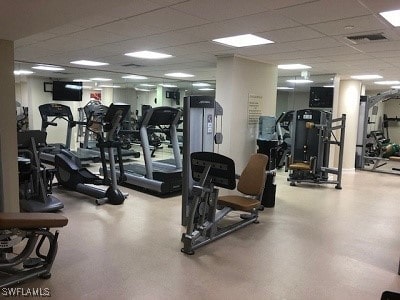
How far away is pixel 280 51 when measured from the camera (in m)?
4.71

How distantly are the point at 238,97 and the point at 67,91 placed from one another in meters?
6.08

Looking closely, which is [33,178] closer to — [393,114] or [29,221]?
[29,221]

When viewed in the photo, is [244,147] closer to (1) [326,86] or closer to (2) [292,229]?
(2) [292,229]

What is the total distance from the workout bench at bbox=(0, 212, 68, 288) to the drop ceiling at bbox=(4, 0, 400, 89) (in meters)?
1.47

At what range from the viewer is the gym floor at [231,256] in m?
2.62

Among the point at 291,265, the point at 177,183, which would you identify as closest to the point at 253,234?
the point at 291,265

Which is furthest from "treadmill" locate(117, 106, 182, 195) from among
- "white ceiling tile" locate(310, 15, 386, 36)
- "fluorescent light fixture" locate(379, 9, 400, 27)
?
"fluorescent light fixture" locate(379, 9, 400, 27)

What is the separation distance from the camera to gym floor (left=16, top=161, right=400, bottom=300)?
2623 millimetres

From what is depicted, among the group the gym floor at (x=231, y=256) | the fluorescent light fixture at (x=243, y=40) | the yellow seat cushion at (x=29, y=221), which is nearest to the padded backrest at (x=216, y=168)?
the gym floor at (x=231, y=256)

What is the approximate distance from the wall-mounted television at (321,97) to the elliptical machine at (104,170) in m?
4.41

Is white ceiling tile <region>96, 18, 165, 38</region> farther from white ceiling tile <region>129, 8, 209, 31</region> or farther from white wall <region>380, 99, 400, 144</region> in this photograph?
white wall <region>380, 99, 400, 144</region>

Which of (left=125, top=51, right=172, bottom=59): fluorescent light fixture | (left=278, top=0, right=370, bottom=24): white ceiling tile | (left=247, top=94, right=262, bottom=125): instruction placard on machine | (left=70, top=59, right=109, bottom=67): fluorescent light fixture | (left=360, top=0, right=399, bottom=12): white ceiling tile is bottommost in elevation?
Answer: (left=247, top=94, right=262, bottom=125): instruction placard on machine

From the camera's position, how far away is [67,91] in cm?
941

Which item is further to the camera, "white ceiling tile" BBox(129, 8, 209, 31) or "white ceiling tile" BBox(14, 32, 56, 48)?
"white ceiling tile" BBox(14, 32, 56, 48)
